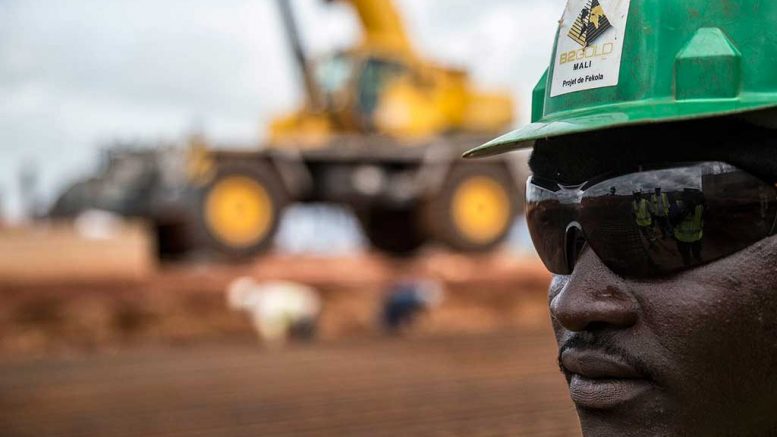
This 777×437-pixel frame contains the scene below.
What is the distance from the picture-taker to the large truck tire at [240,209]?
1246 centimetres

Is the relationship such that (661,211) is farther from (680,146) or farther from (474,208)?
(474,208)

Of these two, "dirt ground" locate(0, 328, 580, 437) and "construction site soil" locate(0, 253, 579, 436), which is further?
"construction site soil" locate(0, 253, 579, 436)

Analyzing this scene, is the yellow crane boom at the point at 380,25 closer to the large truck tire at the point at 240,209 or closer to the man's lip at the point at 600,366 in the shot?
the large truck tire at the point at 240,209

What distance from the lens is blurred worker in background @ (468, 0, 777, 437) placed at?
1425 millimetres

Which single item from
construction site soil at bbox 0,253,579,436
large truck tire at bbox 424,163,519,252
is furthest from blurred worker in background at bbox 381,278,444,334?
large truck tire at bbox 424,163,519,252

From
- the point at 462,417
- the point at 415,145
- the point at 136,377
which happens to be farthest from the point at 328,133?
the point at 462,417

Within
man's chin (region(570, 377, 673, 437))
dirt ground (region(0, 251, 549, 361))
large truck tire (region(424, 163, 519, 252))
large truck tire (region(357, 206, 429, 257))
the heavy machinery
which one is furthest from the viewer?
large truck tire (region(357, 206, 429, 257))

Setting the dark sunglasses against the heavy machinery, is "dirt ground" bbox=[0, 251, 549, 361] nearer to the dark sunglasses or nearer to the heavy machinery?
the heavy machinery

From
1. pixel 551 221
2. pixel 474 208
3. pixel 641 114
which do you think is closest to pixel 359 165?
pixel 474 208

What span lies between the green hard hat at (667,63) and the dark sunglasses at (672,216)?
10cm

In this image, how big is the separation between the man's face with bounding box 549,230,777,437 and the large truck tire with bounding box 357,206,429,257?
13.7m

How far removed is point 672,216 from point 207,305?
987 cm

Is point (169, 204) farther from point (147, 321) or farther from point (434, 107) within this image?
point (434, 107)

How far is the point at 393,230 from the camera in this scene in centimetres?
1622
